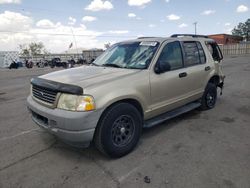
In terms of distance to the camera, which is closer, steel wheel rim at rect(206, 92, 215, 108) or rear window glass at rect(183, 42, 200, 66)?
rear window glass at rect(183, 42, 200, 66)

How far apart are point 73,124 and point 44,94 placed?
759 mm

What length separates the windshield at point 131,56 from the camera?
3677 mm


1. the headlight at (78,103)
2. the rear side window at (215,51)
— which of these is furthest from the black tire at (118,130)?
the rear side window at (215,51)

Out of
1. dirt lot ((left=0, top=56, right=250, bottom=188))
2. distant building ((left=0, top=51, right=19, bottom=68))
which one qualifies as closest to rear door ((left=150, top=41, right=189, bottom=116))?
dirt lot ((left=0, top=56, right=250, bottom=188))

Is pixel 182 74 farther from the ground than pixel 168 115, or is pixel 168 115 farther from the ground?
pixel 182 74

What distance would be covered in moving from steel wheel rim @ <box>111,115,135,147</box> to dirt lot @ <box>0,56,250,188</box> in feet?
0.81

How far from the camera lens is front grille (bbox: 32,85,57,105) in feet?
9.69

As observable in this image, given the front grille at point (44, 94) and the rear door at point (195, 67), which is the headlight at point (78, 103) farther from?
the rear door at point (195, 67)

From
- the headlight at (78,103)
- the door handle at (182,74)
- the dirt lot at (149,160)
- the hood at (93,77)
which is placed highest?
the hood at (93,77)

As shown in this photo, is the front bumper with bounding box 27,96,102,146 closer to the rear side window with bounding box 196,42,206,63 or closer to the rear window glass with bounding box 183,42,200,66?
the rear window glass with bounding box 183,42,200,66

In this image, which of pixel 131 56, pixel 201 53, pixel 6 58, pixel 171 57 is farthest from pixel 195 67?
pixel 6 58

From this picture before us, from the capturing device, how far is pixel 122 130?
3223mm

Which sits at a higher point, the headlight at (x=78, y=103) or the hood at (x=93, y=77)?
the hood at (x=93, y=77)

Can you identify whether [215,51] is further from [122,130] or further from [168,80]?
[122,130]
